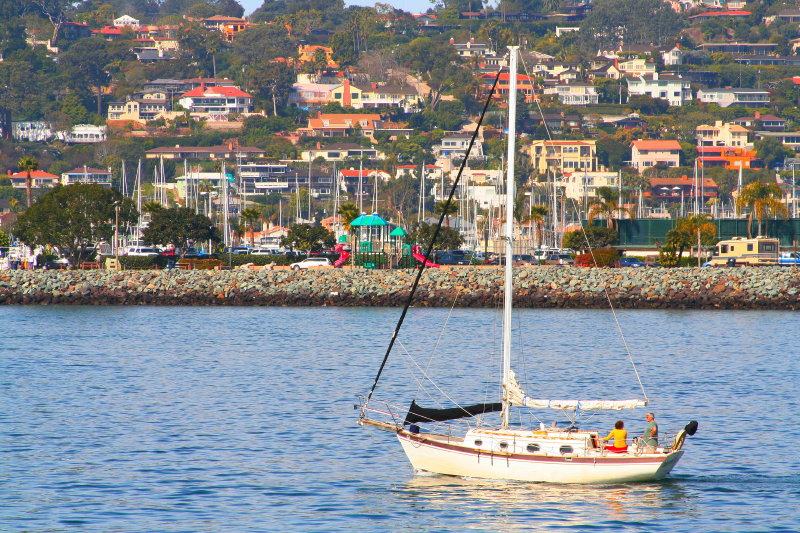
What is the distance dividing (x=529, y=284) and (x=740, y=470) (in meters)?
44.6

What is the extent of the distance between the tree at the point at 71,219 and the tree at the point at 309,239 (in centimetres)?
1435

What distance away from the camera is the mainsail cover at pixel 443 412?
2644cm

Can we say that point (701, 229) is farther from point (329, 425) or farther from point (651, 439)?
point (651, 439)

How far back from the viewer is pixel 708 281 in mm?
72125

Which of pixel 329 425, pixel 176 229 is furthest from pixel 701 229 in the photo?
pixel 329 425

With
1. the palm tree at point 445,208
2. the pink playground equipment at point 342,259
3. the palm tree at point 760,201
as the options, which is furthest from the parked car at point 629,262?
the pink playground equipment at point 342,259

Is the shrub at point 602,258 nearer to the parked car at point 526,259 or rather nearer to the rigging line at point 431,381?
the parked car at point 526,259

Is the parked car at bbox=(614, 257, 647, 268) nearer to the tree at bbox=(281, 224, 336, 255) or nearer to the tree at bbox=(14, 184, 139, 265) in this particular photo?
the tree at bbox=(281, 224, 336, 255)

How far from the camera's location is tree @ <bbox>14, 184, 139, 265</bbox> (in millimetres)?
85562

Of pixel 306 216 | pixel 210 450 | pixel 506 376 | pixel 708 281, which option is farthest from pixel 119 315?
pixel 306 216

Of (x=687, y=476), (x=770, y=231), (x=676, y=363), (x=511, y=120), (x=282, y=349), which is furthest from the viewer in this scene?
(x=770, y=231)

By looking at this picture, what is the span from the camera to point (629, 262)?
89.4 metres

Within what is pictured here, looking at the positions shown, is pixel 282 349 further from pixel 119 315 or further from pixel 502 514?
pixel 502 514

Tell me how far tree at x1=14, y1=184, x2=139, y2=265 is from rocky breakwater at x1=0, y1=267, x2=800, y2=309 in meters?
6.41
